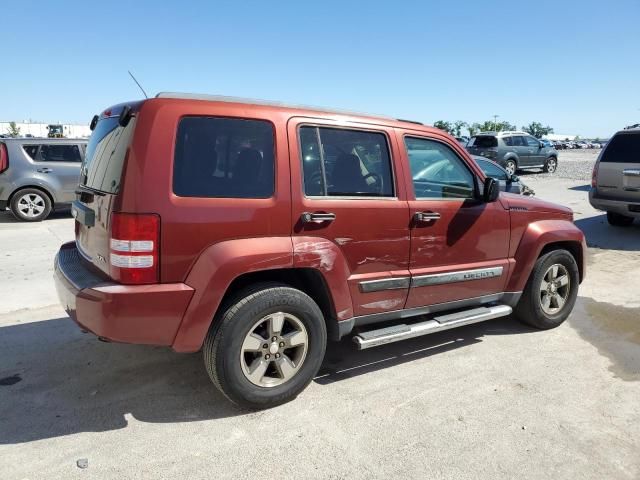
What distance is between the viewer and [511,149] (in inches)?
834

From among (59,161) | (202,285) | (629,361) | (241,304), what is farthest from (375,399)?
(59,161)

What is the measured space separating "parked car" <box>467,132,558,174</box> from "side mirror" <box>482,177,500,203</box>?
57.3ft

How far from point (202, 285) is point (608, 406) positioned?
2.75 meters

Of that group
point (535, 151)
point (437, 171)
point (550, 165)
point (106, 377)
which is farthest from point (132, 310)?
point (550, 165)

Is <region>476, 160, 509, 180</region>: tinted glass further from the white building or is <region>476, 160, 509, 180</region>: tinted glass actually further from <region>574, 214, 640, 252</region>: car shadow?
the white building

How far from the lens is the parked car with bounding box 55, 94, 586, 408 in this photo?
2820 millimetres

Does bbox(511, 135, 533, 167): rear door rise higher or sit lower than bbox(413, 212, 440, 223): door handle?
higher

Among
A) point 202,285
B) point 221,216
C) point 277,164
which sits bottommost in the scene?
point 202,285

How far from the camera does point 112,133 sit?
319 centimetres

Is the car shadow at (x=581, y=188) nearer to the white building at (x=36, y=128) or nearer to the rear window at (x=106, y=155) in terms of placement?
the rear window at (x=106, y=155)

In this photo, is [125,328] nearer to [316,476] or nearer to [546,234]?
[316,476]

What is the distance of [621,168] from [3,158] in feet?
39.0

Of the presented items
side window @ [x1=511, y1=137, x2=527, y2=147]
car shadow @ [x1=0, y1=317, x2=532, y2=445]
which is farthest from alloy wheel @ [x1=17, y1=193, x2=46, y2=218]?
side window @ [x1=511, y1=137, x2=527, y2=147]

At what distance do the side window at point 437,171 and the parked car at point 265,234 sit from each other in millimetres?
13
